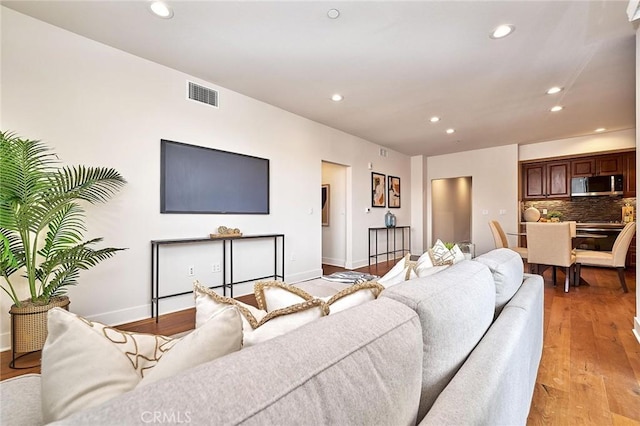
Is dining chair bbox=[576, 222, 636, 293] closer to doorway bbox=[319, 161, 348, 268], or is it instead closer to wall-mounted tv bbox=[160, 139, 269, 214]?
doorway bbox=[319, 161, 348, 268]

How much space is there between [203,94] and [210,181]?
39.7 inches

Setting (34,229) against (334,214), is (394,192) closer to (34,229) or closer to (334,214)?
(334,214)

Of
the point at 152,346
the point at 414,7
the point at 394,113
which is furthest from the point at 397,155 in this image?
the point at 152,346

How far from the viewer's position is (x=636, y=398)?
1.63 m

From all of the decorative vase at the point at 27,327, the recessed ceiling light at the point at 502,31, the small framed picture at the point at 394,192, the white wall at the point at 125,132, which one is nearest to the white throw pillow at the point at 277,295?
the decorative vase at the point at 27,327

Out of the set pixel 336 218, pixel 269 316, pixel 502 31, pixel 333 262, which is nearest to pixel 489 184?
pixel 336 218

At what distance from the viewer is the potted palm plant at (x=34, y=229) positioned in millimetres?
1876

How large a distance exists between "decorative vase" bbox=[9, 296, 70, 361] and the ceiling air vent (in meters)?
2.39

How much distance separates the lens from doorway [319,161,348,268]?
5512 mm

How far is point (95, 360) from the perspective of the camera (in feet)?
1.92

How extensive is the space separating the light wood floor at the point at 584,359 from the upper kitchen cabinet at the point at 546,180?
2868 mm

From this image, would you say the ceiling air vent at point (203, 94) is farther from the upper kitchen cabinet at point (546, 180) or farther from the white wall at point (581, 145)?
the upper kitchen cabinet at point (546, 180)

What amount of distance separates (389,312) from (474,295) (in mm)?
484

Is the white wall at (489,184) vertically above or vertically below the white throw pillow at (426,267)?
above
